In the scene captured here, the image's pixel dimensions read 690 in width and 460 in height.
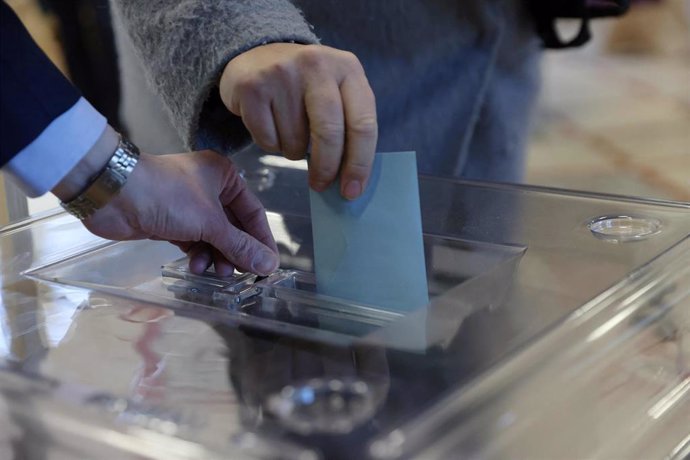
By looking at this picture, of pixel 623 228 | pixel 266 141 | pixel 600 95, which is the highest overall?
pixel 266 141

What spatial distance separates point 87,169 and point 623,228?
413 millimetres

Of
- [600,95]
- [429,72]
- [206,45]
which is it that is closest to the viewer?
[206,45]

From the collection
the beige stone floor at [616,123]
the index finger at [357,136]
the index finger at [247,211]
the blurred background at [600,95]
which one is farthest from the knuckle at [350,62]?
the beige stone floor at [616,123]

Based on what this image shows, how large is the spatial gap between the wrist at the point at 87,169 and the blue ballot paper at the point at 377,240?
0.51ft

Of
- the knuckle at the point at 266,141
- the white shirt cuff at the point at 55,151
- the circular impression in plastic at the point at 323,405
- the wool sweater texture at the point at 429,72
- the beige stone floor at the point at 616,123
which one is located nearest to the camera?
the circular impression in plastic at the point at 323,405

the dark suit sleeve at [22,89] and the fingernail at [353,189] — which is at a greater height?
the dark suit sleeve at [22,89]

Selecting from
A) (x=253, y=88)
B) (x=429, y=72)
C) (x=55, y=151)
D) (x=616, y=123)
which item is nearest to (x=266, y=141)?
(x=253, y=88)

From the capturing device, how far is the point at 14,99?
552 millimetres

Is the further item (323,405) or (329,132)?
(329,132)

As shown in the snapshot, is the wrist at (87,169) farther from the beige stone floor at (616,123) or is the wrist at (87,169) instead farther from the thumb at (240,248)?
the beige stone floor at (616,123)

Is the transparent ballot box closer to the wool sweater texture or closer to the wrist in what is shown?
the wrist

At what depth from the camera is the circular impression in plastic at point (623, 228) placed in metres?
0.73

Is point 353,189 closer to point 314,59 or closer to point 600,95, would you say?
point 314,59

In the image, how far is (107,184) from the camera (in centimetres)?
61
